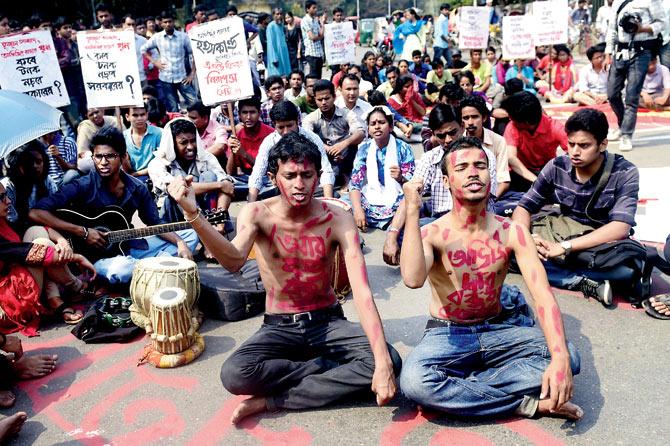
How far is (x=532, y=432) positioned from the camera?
123 inches

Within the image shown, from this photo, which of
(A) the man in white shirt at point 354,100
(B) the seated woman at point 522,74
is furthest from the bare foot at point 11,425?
(B) the seated woman at point 522,74

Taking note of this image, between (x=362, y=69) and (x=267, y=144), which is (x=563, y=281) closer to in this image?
(x=267, y=144)

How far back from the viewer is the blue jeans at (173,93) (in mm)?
11094

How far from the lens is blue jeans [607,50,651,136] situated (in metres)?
8.09

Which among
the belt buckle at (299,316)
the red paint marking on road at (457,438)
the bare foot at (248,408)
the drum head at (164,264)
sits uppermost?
the drum head at (164,264)

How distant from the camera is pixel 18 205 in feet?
16.7

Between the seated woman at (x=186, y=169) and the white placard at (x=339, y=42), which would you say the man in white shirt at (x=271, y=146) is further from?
the white placard at (x=339, y=42)

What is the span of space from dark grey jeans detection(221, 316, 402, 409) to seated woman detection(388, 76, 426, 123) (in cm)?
748

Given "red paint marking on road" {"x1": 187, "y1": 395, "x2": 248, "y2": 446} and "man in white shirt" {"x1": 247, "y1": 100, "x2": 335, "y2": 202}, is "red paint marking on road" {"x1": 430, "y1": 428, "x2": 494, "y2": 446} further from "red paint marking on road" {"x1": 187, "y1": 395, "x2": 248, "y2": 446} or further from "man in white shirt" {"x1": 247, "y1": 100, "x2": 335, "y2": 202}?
"man in white shirt" {"x1": 247, "y1": 100, "x2": 335, "y2": 202}

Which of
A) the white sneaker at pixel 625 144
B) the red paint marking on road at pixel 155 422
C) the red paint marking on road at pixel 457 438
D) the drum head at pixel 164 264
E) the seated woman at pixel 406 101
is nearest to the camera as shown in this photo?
the red paint marking on road at pixel 457 438

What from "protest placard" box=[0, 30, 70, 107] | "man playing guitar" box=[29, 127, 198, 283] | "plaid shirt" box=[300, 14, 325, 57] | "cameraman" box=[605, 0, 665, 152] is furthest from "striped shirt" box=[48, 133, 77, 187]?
"plaid shirt" box=[300, 14, 325, 57]

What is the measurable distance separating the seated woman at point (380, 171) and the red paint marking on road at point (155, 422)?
10.0 feet

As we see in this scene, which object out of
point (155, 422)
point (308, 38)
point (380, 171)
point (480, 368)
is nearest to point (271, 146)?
point (380, 171)

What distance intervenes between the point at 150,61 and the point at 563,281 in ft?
28.8
